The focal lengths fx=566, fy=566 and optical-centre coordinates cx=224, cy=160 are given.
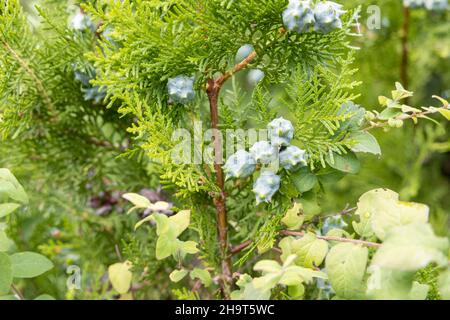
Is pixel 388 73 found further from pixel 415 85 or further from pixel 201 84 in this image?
pixel 201 84

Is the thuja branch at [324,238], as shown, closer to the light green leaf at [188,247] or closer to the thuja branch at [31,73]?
the light green leaf at [188,247]

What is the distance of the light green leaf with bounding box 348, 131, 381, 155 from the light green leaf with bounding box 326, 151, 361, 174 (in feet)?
0.04

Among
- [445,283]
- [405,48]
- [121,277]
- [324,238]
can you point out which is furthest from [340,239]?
[405,48]

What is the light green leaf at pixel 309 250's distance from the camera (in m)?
0.60

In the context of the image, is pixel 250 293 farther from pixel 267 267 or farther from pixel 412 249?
pixel 412 249

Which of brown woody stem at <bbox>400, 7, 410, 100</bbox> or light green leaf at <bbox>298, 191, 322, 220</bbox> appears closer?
light green leaf at <bbox>298, 191, 322, 220</bbox>

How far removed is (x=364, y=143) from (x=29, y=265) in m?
0.42

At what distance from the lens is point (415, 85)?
5.18 feet

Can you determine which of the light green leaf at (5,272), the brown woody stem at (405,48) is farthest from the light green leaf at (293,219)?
the brown woody stem at (405,48)

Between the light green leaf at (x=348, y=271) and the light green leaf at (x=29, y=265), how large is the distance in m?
0.35

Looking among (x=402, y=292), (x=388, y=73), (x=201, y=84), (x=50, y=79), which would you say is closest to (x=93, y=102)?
(x=50, y=79)

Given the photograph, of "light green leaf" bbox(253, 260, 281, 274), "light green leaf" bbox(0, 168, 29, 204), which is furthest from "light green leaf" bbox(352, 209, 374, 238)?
"light green leaf" bbox(0, 168, 29, 204)

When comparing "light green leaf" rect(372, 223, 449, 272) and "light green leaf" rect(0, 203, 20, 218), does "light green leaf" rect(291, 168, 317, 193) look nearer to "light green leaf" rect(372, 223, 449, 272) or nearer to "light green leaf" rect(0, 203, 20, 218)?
"light green leaf" rect(372, 223, 449, 272)

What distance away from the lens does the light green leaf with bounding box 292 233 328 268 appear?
1.95 feet
